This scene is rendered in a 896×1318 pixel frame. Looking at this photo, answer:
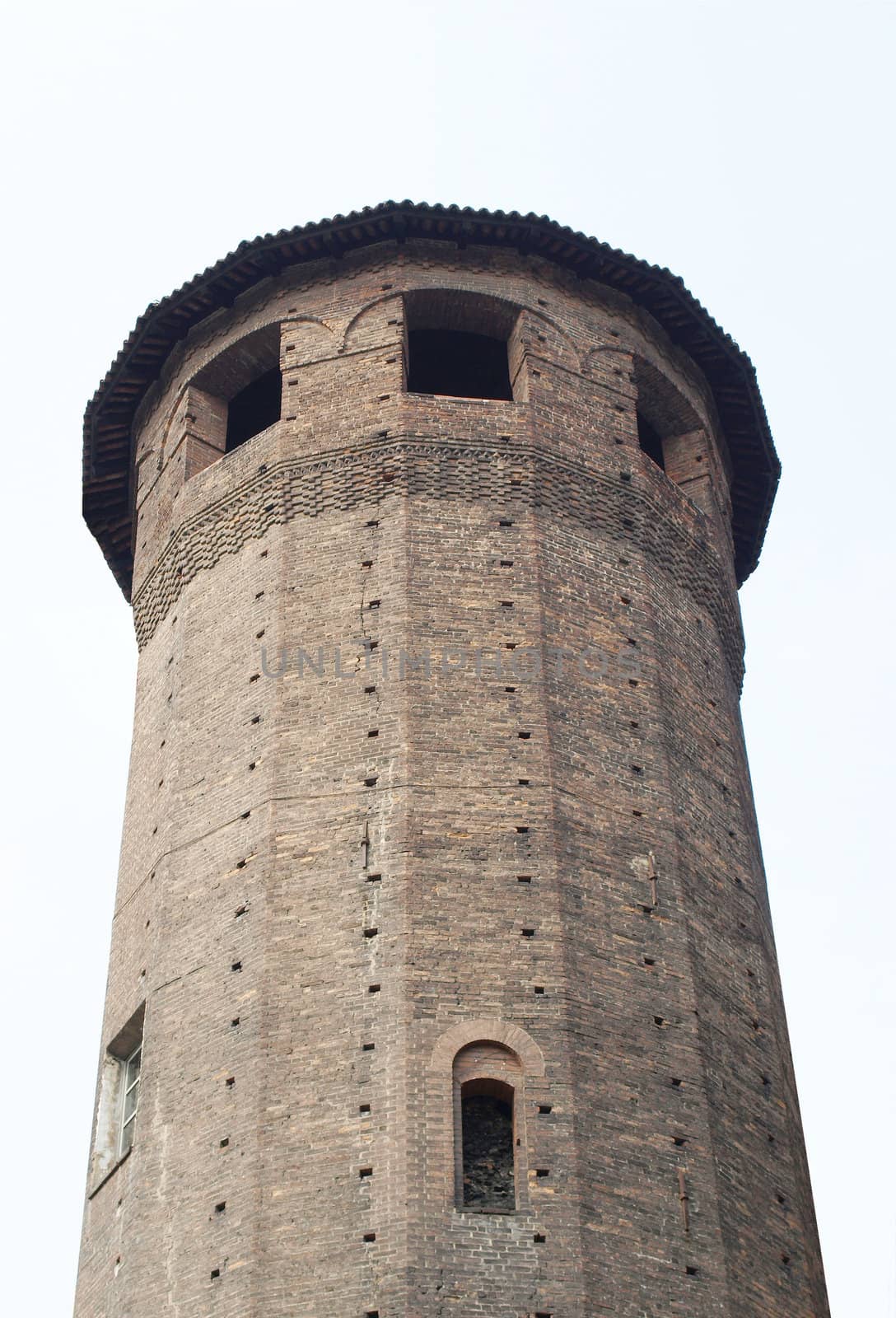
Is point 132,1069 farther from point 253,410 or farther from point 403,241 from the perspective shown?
point 403,241

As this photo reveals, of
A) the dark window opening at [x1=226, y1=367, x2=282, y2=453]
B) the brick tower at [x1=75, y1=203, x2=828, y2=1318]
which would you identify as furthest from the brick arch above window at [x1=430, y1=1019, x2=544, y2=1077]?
the dark window opening at [x1=226, y1=367, x2=282, y2=453]

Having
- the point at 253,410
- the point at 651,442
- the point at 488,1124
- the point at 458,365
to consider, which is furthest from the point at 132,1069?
the point at 651,442

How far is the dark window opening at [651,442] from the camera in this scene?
21.0 meters

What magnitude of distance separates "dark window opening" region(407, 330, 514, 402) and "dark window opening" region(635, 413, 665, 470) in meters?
1.38

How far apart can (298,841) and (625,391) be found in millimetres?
6272

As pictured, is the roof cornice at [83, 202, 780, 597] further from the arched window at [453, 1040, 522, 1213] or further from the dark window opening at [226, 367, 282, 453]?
the arched window at [453, 1040, 522, 1213]

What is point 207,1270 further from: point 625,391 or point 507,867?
point 625,391

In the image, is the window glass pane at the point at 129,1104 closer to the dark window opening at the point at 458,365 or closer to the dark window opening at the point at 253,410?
the dark window opening at the point at 253,410

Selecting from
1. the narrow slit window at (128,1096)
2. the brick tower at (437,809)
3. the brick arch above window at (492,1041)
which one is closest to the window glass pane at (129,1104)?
the narrow slit window at (128,1096)


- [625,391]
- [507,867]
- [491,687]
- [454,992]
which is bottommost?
[454,992]

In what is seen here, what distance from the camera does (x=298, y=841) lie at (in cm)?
1594

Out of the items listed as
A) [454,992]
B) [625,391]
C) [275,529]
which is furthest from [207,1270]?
[625,391]

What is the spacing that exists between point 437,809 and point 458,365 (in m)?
6.65

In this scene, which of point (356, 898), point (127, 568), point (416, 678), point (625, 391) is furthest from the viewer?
point (127, 568)
